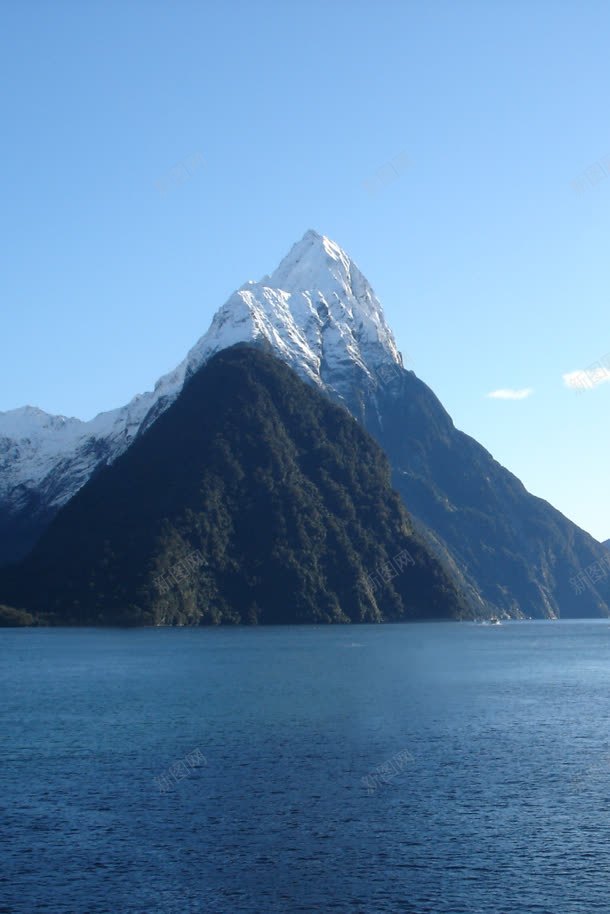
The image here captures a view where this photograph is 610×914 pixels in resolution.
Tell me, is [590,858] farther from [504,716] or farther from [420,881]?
[504,716]

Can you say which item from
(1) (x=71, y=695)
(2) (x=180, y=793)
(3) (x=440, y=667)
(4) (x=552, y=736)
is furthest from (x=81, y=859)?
(3) (x=440, y=667)

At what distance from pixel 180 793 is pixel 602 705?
227 ft

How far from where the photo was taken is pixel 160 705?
4825 inches

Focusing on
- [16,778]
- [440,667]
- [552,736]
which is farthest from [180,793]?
[440,667]

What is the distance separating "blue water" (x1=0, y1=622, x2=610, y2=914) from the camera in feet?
177

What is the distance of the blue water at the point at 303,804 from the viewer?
5403 centimetres

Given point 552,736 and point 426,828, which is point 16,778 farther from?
point 552,736

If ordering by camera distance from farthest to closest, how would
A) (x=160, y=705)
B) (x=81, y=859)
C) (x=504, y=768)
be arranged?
1. (x=160, y=705)
2. (x=504, y=768)
3. (x=81, y=859)

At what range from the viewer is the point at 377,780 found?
7869 centimetres

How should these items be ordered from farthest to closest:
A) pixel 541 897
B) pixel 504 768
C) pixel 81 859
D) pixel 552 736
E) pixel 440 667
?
1. pixel 440 667
2. pixel 552 736
3. pixel 504 768
4. pixel 81 859
5. pixel 541 897

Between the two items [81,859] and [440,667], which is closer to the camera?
[81,859]

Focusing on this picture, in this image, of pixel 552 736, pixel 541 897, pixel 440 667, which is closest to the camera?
pixel 541 897

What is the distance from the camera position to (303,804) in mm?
70938

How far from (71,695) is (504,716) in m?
54.0
